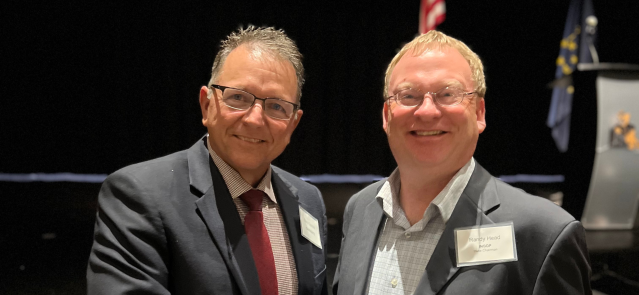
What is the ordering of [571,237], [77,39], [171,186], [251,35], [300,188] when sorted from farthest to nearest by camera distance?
[77,39]
[300,188]
[251,35]
[171,186]
[571,237]

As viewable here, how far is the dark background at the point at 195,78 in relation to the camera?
24.0 ft

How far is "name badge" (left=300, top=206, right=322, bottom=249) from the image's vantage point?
1728mm

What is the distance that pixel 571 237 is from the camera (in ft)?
3.89

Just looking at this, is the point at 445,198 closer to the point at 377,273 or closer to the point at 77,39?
the point at 377,273

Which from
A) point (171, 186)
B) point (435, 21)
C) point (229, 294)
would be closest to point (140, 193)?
point (171, 186)

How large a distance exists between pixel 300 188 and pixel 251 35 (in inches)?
26.4

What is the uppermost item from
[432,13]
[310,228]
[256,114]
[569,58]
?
[432,13]

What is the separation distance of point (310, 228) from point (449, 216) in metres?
0.60

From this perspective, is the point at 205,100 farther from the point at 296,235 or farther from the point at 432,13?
the point at 432,13

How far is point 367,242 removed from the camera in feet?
4.99

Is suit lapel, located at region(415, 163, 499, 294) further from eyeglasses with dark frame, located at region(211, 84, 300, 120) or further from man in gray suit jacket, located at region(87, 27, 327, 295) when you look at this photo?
eyeglasses with dark frame, located at region(211, 84, 300, 120)

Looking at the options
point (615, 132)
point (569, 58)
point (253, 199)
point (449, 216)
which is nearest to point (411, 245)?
point (449, 216)

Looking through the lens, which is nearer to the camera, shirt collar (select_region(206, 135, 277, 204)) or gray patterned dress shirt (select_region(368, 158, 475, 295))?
gray patterned dress shirt (select_region(368, 158, 475, 295))

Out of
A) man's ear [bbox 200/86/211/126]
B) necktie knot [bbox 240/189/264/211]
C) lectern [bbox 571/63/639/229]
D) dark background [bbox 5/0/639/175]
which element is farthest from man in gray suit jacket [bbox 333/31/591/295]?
dark background [bbox 5/0/639/175]
